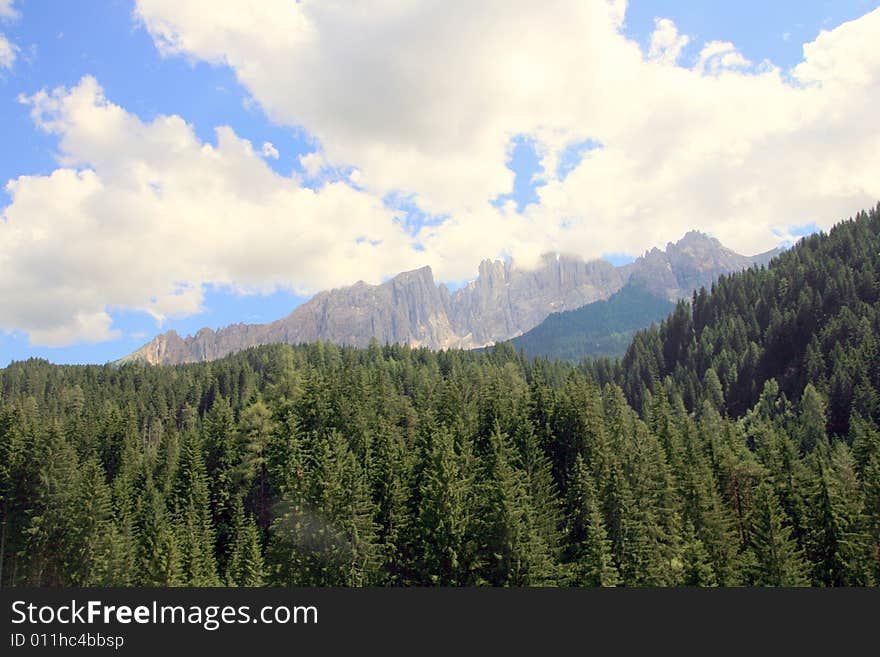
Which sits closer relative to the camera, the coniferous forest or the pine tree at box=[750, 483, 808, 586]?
the pine tree at box=[750, 483, 808, 586]

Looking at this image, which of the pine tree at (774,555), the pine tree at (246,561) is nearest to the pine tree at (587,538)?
the pine tree at (774,555)

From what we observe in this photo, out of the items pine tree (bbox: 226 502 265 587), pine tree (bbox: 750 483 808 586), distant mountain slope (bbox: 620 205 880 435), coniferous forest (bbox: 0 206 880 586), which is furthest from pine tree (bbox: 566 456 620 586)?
distant mountain slope (bbox: 620 205 880 435)

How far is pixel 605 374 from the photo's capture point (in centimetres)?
19450

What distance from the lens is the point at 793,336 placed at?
518 feet

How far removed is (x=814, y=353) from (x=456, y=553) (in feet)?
406

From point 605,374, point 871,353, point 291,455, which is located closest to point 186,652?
point 291,455

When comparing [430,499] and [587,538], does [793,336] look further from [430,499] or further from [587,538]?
[430,499]

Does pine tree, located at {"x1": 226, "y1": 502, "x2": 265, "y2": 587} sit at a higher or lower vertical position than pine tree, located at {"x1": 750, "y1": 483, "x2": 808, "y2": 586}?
higher

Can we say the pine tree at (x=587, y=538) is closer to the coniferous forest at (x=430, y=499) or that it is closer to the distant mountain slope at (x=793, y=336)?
the coniferous forest at (x=430, y=499)

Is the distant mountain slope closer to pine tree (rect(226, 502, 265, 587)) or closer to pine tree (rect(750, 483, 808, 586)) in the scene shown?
pine tree (rect(750, 483, 808, 586))

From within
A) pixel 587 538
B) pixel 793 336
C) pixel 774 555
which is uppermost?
pixel 793 336

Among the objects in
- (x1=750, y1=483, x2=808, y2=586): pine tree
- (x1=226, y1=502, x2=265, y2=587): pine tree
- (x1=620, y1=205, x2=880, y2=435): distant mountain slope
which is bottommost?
(x1=750, y1=483, x2=808, y2=586): pine tree

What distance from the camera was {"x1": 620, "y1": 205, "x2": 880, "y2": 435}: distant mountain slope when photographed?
127312mm

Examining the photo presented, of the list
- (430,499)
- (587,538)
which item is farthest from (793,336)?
(430,499)
